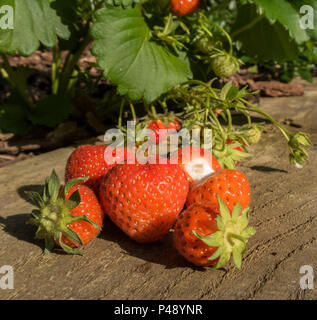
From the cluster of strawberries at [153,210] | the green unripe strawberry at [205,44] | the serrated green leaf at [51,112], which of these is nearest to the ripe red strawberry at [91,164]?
the cluster of strawberries at [153,210]

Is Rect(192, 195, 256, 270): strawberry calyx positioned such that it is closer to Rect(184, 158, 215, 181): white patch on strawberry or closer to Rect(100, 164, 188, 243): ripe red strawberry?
Rect(100, 164, 188, 243): ripe red strawberry

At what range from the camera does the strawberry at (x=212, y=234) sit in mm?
906

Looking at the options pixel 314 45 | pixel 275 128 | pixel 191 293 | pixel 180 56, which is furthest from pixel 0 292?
pixel 314 45

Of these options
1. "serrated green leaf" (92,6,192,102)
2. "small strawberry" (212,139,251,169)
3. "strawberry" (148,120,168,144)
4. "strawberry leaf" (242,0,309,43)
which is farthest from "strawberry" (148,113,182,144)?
"strawberry leaf" (242,0,309,43)

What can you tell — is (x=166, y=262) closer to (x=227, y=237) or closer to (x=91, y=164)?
(x=227, y=237)

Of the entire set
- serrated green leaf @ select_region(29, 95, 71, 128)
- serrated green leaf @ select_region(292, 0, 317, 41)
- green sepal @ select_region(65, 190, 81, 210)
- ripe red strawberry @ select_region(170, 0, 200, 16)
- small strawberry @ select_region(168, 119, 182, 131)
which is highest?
ripe red strawberry @ select_region(170, 0, 200, 16)

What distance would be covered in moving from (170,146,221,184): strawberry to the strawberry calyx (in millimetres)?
342

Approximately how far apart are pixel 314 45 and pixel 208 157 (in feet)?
5.14

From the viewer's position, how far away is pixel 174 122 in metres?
1.64

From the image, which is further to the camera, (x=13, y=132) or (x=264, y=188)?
(x=13, y=132)

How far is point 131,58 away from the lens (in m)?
1.46

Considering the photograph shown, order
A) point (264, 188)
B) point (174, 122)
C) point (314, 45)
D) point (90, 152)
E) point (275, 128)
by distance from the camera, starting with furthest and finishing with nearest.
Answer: point (314, 45) → point (275, 128) → point (174, 122) → point (264, 188) → point (90, 152)

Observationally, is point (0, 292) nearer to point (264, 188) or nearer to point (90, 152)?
point (90, 152)

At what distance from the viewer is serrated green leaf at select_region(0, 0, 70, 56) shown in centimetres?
146
